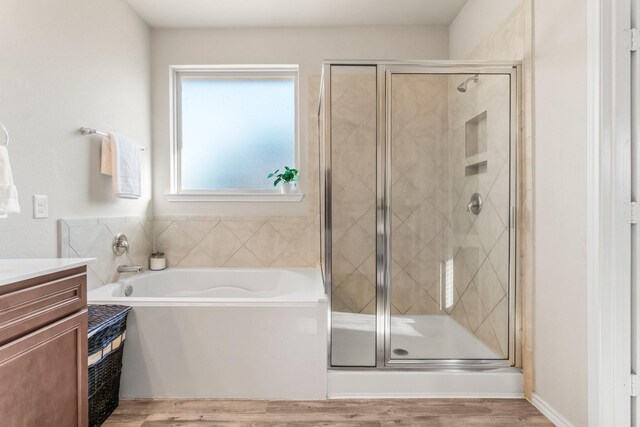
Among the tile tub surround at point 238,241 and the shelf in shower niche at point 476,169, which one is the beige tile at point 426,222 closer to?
the shelf in shower niche at point 476,169

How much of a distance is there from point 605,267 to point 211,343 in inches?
72.1

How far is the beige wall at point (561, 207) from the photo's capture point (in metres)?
1.62

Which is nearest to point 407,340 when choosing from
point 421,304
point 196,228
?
point 421,304

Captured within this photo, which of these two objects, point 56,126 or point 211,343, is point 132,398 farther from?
point 56,126

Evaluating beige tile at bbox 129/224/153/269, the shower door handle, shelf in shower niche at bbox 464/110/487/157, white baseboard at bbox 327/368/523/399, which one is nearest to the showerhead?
shelf in shower niche at bbox 464/110/487/157

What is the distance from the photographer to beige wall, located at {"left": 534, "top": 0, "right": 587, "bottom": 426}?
162cm

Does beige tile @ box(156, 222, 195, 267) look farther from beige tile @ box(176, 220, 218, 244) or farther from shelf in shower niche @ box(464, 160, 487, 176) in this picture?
shelf in shower niche @ box(464, 160, 487, 176)

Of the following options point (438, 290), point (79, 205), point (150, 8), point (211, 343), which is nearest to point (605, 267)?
point (438, 290)

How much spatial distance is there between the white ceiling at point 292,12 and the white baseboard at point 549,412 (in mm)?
2627

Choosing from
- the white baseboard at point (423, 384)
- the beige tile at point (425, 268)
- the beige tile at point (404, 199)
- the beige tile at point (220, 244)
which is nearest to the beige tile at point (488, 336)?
the white baseboard at point (423, 384)

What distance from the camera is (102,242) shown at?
240 cm

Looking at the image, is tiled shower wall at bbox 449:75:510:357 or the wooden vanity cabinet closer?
the wooden vanity cabinet

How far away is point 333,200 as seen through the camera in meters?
2.11

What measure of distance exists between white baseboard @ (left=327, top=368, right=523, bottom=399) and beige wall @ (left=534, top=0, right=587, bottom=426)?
155 mm
